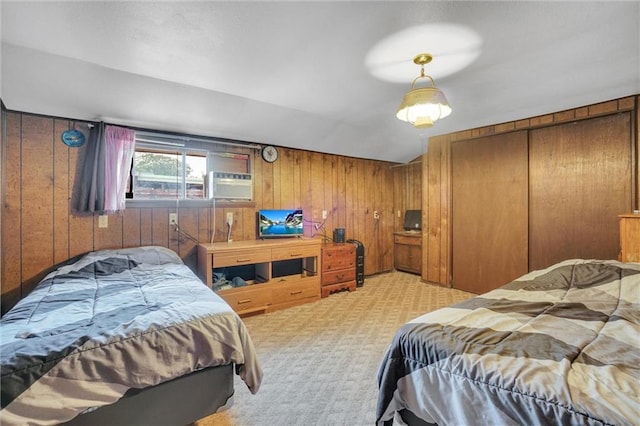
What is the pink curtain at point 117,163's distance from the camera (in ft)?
8.76

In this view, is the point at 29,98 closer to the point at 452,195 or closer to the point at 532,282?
the point at 532,282

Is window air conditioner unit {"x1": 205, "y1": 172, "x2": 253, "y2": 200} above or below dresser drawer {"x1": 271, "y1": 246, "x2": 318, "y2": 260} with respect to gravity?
above

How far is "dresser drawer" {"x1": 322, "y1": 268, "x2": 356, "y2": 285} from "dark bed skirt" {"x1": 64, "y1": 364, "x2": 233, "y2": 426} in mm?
2203

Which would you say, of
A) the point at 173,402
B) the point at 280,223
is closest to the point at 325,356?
the point at 173,402

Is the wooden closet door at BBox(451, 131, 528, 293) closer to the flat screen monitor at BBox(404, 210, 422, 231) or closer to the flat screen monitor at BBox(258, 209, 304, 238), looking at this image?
the flat screen monitor at BBox(404, 210, 422, 231)

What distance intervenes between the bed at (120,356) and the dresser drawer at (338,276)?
6.78 ft

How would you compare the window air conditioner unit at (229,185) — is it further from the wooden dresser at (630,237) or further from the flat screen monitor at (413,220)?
the wooden dresser at (630,237)

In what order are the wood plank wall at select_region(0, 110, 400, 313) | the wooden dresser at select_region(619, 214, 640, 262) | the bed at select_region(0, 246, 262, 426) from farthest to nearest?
the wood plank wall at select_region(0, 110, 400, 313) → the wooden dresser at select_region(619, 214, 640, 262) → the bed at select_region(0, 246, 262, 426)

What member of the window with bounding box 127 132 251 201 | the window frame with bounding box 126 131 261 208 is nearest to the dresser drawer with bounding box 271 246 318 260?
the window frame with bounding box 126 131 261 208

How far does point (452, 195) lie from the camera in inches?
156

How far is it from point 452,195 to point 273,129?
8.48 ft

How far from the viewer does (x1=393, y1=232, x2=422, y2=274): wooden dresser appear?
187 inches

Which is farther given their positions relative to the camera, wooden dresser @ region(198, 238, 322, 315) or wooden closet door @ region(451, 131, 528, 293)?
wooden closet door @ region(451, 131, 528, 293)

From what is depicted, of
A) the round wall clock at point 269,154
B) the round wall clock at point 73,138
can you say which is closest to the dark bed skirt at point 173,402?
the round wall clock at point 73,138
